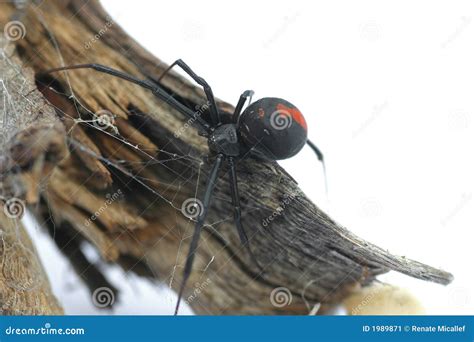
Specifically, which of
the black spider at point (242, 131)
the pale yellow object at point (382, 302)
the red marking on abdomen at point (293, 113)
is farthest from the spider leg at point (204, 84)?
the pale yellow object at point (382, 302)

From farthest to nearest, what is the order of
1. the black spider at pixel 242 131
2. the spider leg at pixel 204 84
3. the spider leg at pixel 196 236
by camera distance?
the spider leg at pixel 204 84 < the black spider at pixel 242 131 < the spider leg at pixel 196 236

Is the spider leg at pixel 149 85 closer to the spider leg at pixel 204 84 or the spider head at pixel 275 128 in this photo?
the spider leg at pixel 204 84

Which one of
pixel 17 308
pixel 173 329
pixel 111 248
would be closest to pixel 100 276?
pixel 111 248

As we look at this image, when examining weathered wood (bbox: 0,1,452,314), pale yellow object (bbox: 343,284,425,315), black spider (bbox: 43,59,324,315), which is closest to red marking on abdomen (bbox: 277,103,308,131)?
black spider (bbox: 43,59,324,315)

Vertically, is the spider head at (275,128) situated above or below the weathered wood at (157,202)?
above

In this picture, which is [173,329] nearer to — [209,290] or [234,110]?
[209,290]

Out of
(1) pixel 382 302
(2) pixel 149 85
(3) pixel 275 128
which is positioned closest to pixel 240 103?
(3) pixel 275 128
